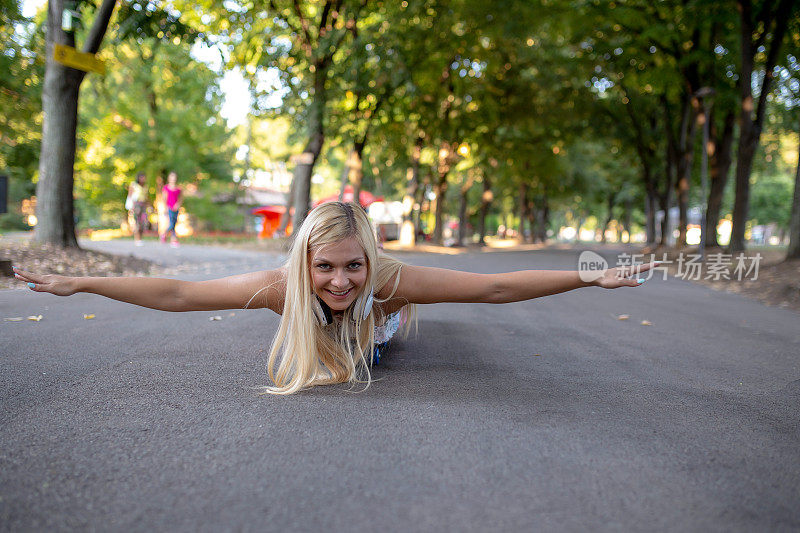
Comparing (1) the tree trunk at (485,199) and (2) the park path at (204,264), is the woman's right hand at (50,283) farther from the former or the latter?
(1) the tree trunk at (485,199)

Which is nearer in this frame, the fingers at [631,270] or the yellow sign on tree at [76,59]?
the fingers at [631,270]

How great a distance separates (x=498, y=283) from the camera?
3246 millimetres

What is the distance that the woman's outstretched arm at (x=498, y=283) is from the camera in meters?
3.16

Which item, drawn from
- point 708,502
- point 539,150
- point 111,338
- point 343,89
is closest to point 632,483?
point 708,502

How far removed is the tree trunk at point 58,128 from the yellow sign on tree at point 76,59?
39 centimetres

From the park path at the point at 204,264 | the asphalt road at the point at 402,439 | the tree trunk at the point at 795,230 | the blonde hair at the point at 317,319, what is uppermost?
the tree trunk at the point at 795,230

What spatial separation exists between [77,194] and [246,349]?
3467 cm

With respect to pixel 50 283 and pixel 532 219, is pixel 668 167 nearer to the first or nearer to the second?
pixel 50 283

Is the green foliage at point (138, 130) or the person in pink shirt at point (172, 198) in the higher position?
the green foliage at point (138, 130)

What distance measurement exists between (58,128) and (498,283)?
30.0ft

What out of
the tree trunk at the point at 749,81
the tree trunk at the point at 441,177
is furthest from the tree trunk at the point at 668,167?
the tree trunk at the point at 441,177

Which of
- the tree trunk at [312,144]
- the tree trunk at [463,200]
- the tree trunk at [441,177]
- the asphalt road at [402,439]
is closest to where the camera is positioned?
the asphalt road at [402,439]

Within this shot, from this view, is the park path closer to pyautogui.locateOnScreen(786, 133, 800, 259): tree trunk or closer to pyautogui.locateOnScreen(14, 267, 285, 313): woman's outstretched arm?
pyautogui.locateOnScreen(14, 267, 285, 313): woman's outstretched arm

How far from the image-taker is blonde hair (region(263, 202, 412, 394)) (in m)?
3.23
